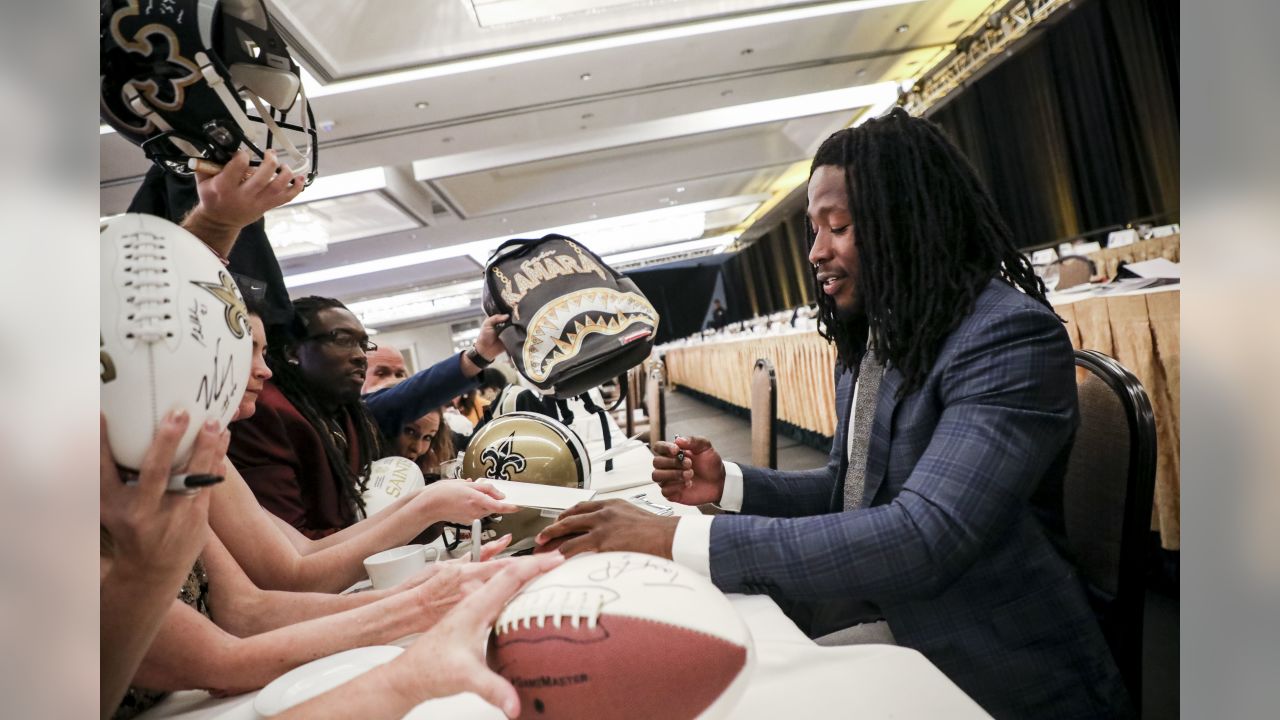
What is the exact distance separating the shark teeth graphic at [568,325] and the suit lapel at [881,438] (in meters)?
0.39

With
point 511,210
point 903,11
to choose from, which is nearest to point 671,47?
point 903,11

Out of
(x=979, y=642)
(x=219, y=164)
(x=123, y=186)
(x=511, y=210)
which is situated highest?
(x=123, y=186)

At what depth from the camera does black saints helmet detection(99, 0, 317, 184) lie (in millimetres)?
500

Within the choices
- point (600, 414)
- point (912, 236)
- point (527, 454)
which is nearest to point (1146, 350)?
point (912, 236)

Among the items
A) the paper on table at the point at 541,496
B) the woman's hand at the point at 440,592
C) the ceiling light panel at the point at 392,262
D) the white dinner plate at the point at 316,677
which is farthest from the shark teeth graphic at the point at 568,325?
the ceiling light panel at the point at 392,262

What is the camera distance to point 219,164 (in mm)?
560

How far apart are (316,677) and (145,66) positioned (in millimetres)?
578

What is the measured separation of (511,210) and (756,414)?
598 centimetres

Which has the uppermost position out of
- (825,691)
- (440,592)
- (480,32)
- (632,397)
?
(480,32)

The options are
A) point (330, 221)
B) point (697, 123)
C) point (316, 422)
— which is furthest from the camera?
point (330, 221)

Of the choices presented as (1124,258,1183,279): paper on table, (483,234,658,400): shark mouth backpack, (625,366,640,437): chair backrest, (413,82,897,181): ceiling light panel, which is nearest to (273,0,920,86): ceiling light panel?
(413,82,897,181): ceiling light panel

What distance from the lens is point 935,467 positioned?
722 millimetres

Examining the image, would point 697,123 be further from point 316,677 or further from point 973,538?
point 316,677
